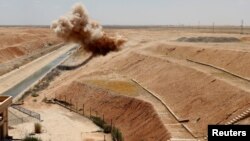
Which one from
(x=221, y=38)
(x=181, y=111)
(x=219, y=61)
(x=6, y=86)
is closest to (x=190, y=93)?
(x=181, y=111)

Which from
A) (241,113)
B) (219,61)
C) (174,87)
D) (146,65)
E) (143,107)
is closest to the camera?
(241,113)

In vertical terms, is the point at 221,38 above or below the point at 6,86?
above

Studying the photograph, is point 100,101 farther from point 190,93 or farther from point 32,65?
point 32,65

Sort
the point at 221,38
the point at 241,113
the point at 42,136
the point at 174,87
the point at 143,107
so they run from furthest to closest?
the point at 221,38 < the point at 174,87 < the point at 143,107 < the point at 42,136 < the point at 241,113

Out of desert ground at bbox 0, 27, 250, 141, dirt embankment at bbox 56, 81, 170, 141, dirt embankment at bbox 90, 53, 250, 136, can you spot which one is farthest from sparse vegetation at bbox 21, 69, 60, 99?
dirt embankment at bbox 90, 53, 250, 136

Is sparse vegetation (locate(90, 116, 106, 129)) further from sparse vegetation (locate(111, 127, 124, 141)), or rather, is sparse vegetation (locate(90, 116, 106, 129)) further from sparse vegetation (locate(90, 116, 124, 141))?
sparse vegetation (locate(111, 127, 124, 141))

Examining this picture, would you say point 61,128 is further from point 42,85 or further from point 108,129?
point 42,85
